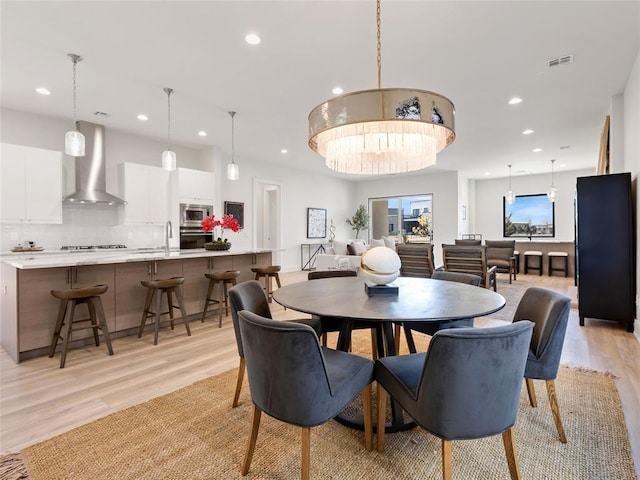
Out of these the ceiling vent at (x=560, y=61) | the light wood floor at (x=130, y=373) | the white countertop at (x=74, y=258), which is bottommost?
the light wood floor at (x=130, y=373)

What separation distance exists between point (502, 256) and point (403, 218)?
398cm

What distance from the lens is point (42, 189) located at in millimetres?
4480

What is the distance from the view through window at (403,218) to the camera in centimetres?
1027

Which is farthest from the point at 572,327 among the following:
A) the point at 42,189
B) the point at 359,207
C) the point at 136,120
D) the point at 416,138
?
the point at 359,207

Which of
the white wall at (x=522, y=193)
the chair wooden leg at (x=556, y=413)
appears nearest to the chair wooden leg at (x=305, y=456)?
the chair wooden leg at (x=556, y=413)

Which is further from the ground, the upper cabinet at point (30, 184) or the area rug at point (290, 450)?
the upper cabinet at point (30, 184)

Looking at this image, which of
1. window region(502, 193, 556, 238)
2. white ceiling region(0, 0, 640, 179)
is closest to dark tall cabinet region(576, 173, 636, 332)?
white ceiling region(0, 0, 640, 179)

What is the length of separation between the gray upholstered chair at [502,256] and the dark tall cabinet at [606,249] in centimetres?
307

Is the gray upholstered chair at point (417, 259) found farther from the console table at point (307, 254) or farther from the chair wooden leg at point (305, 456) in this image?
the chair wooden leg at point (305, 456)

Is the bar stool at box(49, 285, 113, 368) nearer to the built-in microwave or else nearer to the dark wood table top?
the dark wood table top

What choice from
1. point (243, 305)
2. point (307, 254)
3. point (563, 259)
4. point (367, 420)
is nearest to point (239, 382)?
point (243, 305)

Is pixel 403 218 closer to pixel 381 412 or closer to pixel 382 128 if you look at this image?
pixel 382 128

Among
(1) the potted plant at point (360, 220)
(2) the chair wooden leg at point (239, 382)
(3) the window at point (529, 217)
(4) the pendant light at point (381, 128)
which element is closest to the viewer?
(4) the pendant light at point (381, 128)

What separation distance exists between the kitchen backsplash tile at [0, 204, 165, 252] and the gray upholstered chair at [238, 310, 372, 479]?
4949 millimetres
